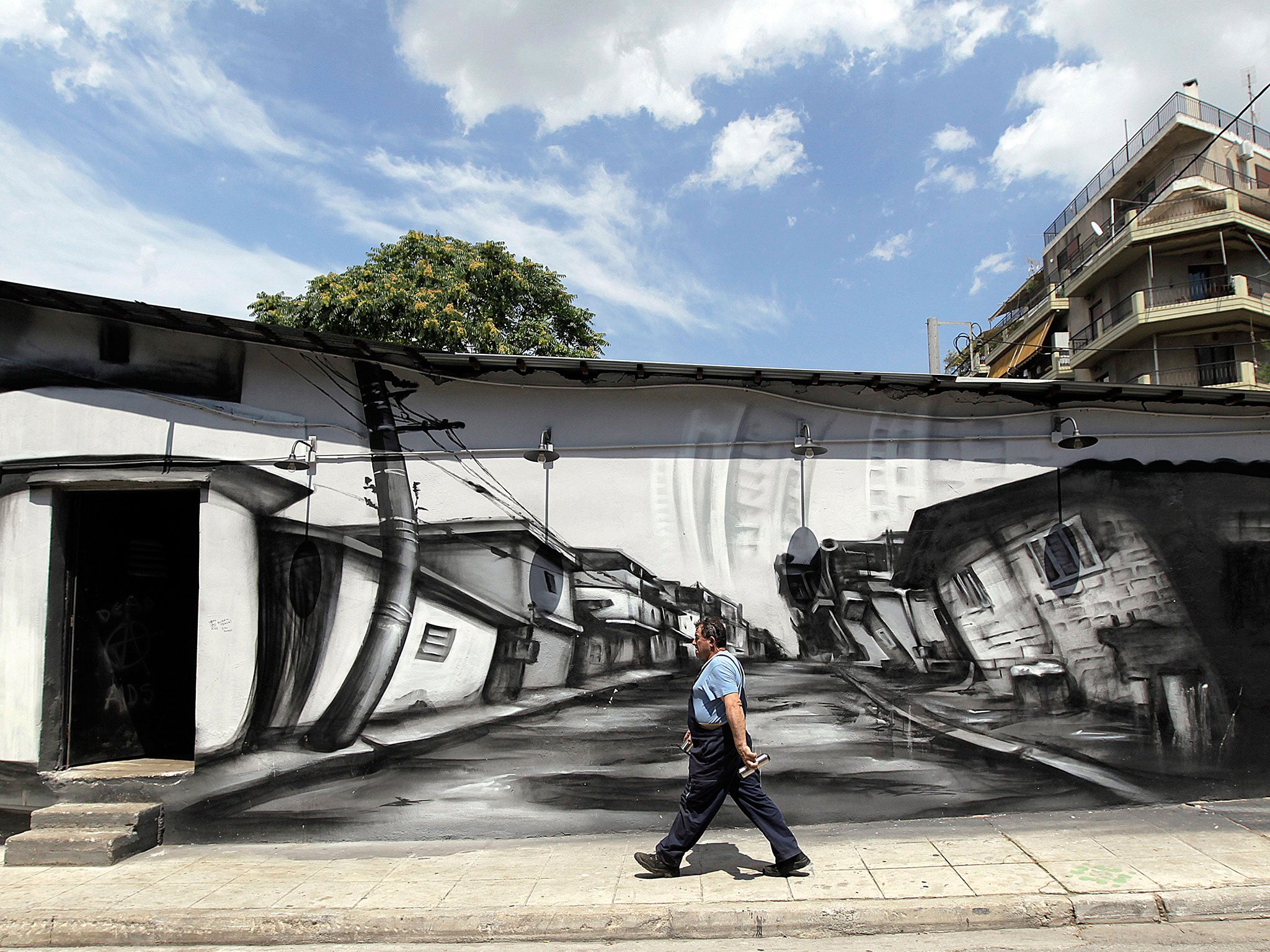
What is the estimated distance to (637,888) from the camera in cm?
477

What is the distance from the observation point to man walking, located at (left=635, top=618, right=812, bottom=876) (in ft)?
15.8

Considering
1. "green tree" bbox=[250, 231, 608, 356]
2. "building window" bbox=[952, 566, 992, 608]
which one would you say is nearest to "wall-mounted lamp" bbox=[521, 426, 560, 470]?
"building window" bbox=[952, 566, 992, 608]

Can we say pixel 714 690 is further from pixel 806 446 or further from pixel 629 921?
pixel 806 446

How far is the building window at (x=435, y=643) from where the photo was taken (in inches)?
240

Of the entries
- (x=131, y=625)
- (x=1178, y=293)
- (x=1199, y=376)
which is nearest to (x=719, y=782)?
(x=131, y=625)

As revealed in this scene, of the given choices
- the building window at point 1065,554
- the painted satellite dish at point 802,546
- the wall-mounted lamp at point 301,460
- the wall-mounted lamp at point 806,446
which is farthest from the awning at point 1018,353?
the wall-mounted lamp at point 301,460

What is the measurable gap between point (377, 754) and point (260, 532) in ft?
6.59

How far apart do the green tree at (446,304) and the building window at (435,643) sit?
9455 mm

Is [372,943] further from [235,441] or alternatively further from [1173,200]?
[1173,200]

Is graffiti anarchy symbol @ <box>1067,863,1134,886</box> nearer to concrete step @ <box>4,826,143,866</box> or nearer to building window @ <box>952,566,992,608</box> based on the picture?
building window @ <box>952,566,992,608</box>

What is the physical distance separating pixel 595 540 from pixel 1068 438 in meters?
4.14

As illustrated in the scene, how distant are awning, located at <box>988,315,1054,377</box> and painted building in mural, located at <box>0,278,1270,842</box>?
22857 millimetres

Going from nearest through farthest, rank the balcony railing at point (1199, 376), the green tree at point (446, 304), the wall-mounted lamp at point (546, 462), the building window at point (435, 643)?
the building window at point (435, 643)
the wall-mounted lamp at point (546, 462)
the green tree at point (446, 304)
the balcony railing at point (1199, 376)

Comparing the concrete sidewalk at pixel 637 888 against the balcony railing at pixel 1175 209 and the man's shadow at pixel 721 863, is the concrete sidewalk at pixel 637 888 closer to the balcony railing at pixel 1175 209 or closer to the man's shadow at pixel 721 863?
the man's shadow at pixel 721 863
